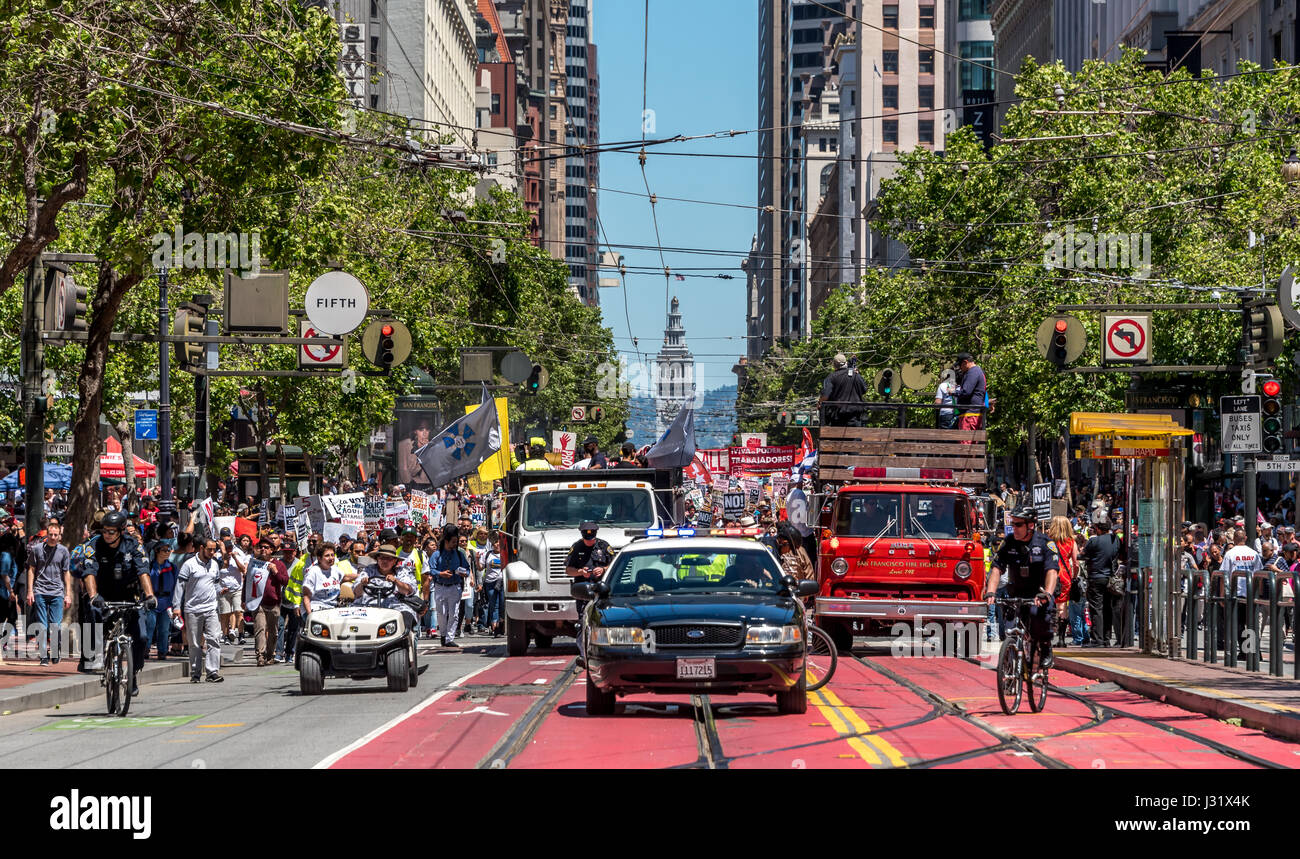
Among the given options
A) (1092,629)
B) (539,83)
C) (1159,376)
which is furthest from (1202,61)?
(539,83)

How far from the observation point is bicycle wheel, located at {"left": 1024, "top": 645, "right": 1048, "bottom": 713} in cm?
1641

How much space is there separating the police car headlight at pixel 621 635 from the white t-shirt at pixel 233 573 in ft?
42.0

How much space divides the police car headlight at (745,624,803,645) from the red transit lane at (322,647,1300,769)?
2.20 ft

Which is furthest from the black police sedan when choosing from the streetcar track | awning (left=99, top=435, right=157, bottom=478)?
awning (left=99, top=435, right=157, bottom=478)

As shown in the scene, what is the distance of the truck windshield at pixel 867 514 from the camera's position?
24.8m

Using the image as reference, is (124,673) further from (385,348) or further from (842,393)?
(842,393)

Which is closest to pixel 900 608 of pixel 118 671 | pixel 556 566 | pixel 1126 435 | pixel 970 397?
pixel 1126 435

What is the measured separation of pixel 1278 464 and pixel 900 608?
5745mm

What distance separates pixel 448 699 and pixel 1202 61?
58.6 meters

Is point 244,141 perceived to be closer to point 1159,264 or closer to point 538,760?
point 538,760

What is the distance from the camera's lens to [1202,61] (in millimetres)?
69188

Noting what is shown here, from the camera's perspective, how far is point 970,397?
2709 cm

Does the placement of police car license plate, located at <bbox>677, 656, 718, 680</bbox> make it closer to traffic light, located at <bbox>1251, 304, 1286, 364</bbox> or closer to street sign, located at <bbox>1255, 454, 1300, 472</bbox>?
street sign, located at <bbox>1255, 454, 1300, 472</bbox>

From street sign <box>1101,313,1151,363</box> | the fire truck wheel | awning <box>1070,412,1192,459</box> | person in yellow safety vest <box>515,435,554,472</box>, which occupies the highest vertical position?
street sign <box>1101,313,1151,363</box>
